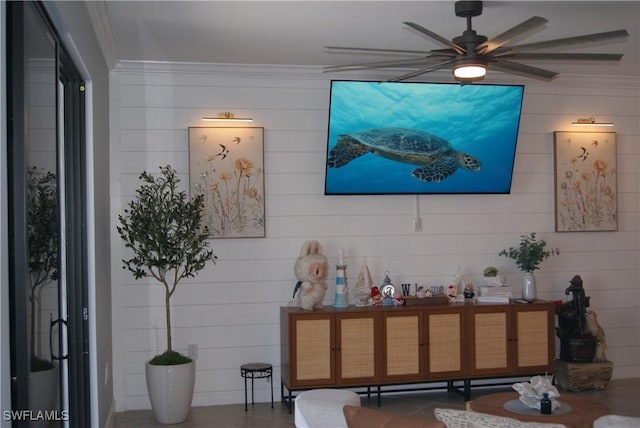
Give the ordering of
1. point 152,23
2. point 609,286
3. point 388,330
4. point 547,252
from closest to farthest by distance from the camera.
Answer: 1. point 152,23
2. point 388,330
3. point 547,252
4. point 609,286

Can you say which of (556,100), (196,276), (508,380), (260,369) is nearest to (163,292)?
(196,276)

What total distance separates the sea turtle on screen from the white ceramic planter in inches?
82.8

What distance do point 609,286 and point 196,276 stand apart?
3.88m

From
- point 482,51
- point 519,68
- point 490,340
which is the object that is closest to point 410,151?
point 490,340

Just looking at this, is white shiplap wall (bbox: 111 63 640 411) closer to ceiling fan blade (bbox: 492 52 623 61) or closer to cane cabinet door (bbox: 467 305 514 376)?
cane cabinet door (bbox: 467 305 514 376)

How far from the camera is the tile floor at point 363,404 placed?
5.30m

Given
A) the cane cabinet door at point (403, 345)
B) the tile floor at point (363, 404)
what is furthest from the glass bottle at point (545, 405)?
the cane cabinet door at point (403, 345)

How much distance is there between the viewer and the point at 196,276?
5.81 metres

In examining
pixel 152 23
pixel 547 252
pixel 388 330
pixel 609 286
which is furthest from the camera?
pixel 609 286

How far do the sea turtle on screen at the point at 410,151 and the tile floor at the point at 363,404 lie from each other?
1.91 metres

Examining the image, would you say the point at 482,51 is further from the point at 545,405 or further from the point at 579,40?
the point at 545,405

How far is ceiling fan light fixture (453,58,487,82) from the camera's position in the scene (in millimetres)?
3768

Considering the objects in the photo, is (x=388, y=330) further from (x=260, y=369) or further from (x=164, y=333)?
(x=164, y=333)

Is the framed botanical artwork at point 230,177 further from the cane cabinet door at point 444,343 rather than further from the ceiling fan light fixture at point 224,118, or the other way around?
the cane cabinet door at point 444,343
